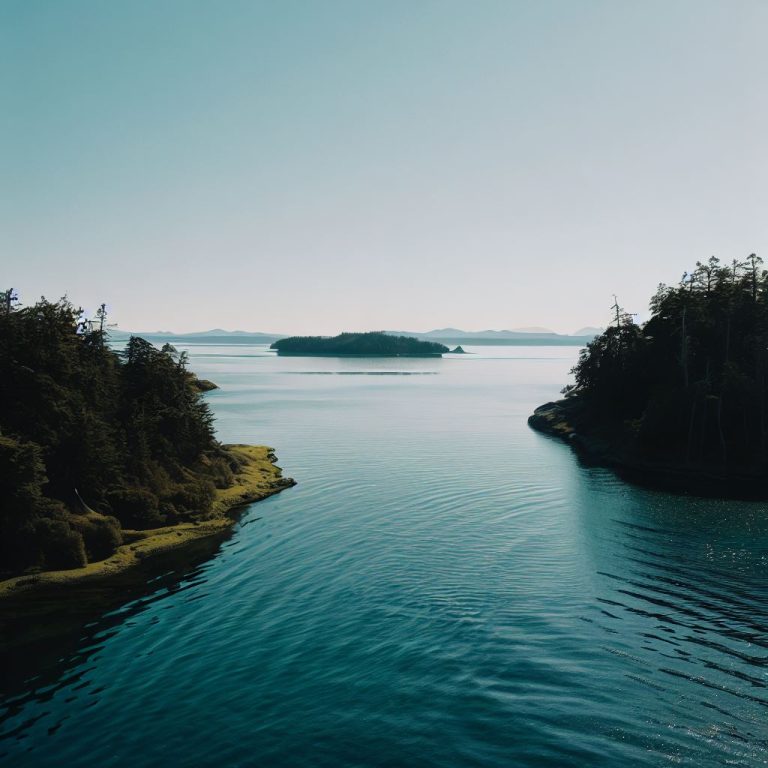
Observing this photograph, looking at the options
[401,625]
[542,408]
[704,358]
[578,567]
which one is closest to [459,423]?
[542,408]

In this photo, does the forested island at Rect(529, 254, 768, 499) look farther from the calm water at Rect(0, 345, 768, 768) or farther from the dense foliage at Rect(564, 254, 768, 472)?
the calm water at Rect(0, 345, 768, 768)

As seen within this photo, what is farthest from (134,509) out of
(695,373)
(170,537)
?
(695,373)

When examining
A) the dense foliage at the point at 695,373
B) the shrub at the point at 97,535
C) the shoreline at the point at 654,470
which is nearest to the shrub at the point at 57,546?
the shrub at the point at 97,535

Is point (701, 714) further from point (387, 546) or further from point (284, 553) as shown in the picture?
point (284, 553)

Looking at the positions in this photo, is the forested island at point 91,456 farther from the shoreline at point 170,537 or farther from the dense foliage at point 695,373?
the dense foliage at point 695,373

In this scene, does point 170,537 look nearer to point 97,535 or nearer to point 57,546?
point 97,535

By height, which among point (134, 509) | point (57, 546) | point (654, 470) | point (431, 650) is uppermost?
point (134, 509)

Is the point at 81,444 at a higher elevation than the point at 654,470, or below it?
higher
